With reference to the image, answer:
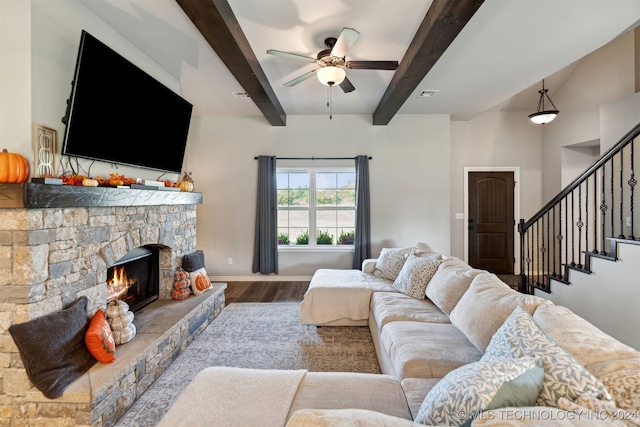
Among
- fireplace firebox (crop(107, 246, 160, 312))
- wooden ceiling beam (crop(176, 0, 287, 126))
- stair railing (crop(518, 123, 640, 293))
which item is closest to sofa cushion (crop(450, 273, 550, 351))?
stair railing (crop(518, 123, 640, 293))

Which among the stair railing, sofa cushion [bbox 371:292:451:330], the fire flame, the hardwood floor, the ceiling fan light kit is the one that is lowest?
the hardwood floor

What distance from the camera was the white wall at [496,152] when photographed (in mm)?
5379

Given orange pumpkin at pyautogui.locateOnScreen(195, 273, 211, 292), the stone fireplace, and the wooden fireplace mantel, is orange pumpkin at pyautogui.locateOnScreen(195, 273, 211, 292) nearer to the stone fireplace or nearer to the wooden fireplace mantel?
the stone fireplace

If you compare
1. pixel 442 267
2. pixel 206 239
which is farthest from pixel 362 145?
pixel 206 239

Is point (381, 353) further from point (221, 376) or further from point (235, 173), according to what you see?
point (235, 173)

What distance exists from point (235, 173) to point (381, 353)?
3822 millimetres

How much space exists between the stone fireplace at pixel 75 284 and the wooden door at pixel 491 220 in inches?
200

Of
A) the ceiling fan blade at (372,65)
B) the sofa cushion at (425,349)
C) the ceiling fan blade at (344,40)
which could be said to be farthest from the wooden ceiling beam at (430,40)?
the sofa cushion at (425,349)

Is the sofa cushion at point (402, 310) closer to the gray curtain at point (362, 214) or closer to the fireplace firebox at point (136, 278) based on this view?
the gray curtain at point (362, 214)

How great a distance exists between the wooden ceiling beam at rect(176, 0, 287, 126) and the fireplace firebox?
6.88 ft

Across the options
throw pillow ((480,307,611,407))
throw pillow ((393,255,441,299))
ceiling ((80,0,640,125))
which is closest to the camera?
throw pillow ((480,307,611,407))

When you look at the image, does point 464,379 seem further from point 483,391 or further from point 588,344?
point 588,344

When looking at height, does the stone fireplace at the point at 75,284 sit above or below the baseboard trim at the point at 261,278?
above

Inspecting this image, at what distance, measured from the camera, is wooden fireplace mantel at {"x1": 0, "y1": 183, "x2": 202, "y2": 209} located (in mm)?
1693
